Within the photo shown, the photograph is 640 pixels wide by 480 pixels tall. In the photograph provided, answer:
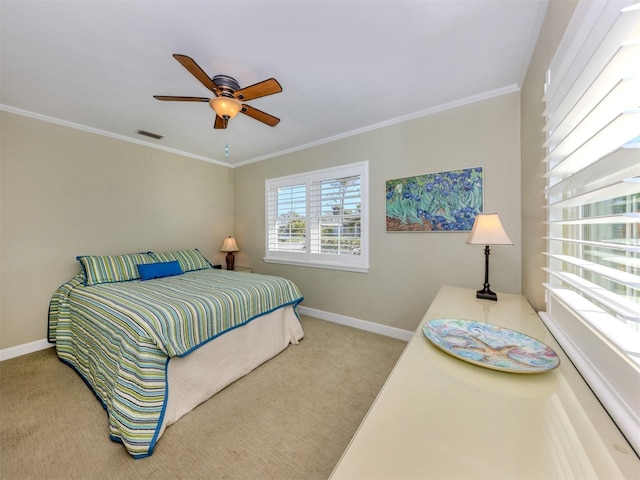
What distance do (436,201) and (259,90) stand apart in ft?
6.42

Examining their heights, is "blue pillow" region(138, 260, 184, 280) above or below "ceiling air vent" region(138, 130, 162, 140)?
below

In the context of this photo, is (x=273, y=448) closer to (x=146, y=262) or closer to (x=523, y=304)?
(x=523, y=304)

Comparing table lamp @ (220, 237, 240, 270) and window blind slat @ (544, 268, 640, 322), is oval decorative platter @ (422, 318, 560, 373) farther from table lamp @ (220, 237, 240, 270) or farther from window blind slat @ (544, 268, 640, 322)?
table lamp @ (220, 237, 240, 270)

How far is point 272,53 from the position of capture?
1.81m

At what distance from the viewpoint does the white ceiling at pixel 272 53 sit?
148 centimetres

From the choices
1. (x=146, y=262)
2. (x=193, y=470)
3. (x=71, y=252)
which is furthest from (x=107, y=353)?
(x=71, y=252)

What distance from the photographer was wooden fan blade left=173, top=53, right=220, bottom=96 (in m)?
1.46

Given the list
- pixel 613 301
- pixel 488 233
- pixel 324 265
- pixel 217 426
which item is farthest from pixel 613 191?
pixel 324 265

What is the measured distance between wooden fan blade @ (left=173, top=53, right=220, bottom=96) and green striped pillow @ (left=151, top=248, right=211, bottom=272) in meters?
2.47

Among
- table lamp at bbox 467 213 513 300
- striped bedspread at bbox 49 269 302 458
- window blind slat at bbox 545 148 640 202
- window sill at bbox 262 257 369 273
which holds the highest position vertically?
window blind slat at bbox 545 148 640 202

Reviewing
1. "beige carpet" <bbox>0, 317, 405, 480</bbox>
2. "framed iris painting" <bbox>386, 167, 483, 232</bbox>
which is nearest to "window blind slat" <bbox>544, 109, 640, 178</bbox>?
"framed iris painting" <bbox>386, 167, 483, 232</bbox>

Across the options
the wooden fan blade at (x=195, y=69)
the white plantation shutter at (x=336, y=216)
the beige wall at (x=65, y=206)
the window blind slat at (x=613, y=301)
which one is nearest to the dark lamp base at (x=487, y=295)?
the window blind slat at (x=613, y=301)

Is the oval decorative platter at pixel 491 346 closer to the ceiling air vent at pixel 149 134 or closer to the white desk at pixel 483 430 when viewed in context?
the white desk at pixel 483 430

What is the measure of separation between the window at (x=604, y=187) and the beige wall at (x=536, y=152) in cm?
26
